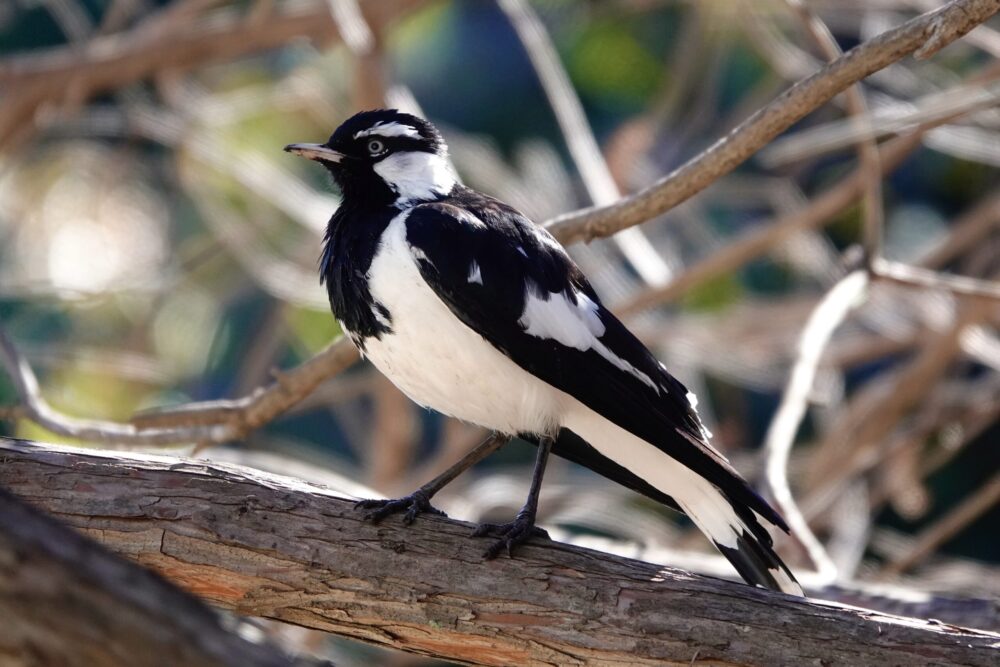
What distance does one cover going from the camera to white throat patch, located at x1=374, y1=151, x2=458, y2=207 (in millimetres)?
3465

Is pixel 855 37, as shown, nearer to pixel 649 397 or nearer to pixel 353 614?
pixel 649 397

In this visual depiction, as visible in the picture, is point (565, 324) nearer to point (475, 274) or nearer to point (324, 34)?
point (475, 274)

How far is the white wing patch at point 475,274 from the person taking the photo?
3.02 m

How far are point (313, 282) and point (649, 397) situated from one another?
3396 mm

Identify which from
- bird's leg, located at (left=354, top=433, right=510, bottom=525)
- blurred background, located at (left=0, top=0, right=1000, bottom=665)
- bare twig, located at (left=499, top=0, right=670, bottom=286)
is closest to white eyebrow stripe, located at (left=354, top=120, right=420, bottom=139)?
bird's leg, located at (left=354, top=433, right=510, bottom=525)

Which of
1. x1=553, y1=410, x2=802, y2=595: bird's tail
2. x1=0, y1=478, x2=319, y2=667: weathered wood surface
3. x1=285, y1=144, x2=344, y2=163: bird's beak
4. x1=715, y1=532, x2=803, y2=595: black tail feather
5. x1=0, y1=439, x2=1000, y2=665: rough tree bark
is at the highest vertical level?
x1=285, y1=144, x2=344, y2=163: bird's beak

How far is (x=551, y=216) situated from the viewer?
5891 millimetres

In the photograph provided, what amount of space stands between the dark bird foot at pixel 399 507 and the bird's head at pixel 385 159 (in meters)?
0.96

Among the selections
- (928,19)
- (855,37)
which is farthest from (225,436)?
(855,37)

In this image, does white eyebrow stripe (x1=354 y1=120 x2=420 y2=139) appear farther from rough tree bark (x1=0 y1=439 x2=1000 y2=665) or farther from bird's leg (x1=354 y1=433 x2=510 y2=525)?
rough tree bark (x1=0 y1=439 x2=1000 y2=665)

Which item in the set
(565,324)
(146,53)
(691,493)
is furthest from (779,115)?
Result: (146,53)

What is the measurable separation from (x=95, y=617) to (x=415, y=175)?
226 cm

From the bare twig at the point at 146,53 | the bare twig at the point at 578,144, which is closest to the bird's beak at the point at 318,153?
the bare twig at the point at 578,144

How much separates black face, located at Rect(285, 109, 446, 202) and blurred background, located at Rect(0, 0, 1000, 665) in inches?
50.0
